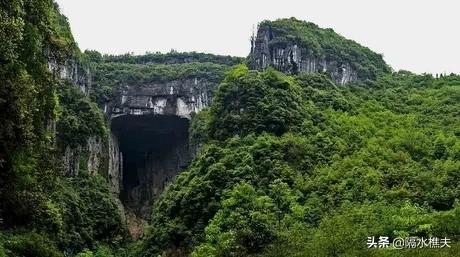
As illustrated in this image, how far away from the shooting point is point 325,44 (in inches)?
2258

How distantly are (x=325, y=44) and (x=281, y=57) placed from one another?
5.39 meters

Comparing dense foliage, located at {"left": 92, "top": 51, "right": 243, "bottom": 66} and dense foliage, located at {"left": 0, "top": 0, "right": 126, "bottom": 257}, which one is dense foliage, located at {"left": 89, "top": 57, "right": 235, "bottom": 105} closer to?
dense foliage, located at {"left": 92, "top": 51, "right": 243, "bottom": 66}

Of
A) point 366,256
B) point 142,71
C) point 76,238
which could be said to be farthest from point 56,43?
point 142,71

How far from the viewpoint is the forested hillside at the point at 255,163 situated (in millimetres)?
19797

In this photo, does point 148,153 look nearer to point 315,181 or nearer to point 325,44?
point 325,44

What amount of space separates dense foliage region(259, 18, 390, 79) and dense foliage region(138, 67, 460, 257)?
614 cm

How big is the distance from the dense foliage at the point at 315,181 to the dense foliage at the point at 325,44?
20.1 feet

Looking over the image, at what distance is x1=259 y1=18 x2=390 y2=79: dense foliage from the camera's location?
54062 millimetres

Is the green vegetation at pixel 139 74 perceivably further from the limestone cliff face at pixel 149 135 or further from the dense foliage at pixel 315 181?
the dense foliage at pixel 315 181

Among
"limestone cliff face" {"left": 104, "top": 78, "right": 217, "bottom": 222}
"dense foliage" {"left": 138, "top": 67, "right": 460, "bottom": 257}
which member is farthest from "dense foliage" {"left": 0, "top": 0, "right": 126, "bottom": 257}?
"limestone cliff face" {"left": 104, "top": 78, "right": 217, "bottom": 222}

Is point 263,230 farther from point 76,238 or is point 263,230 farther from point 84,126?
point 84,126

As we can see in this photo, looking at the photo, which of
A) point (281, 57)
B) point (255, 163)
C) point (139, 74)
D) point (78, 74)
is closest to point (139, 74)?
point (139, 74)

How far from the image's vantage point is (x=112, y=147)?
56.8 metres

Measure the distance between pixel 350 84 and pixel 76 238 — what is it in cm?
2568
